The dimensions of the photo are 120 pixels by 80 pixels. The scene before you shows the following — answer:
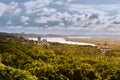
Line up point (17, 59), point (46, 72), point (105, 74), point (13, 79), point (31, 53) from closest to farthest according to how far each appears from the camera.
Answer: point (13, 79)
point (46, 72)
point (105, 74)
point (17, 59)
point (31, 53)

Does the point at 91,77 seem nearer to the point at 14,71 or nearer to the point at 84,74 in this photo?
the point at 84,74

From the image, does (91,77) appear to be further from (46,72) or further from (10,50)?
(10,50)

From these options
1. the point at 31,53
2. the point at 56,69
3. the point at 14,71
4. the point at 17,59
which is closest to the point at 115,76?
the point at 56,69

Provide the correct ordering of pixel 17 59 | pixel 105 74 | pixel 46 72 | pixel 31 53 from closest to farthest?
1. pixel 46 72
2. pixel 105 74
3. pixel 17 59
4. pixel 31 53

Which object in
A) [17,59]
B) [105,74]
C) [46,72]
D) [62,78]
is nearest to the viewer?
[62,78]

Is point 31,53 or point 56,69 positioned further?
point 31,53

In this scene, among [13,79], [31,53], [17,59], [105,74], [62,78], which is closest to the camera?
[13,79]

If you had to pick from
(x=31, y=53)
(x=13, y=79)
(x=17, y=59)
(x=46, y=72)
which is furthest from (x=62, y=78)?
(x=31, y=53)

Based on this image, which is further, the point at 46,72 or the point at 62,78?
the point at 46,72

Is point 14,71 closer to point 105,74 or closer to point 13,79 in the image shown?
point 13,79
